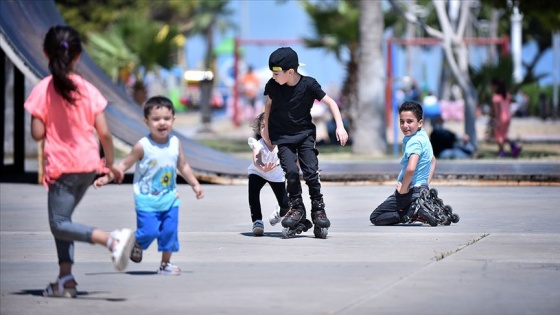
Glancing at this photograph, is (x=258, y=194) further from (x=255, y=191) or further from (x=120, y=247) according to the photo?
(x=120, y=247)

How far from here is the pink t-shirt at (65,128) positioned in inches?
328

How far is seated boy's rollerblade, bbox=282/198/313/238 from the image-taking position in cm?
1135

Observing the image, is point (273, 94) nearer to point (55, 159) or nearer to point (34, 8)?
point (55, 159)

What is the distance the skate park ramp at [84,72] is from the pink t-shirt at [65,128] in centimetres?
850

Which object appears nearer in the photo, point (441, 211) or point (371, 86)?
point (441, 211)

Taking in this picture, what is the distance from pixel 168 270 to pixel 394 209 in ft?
12.4

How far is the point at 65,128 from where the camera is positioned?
8352 millimetres

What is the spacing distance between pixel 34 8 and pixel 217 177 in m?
4.70

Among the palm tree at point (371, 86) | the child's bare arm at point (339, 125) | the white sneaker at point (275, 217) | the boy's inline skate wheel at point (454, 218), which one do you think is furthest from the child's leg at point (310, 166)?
the palm tree at point (371, 86)

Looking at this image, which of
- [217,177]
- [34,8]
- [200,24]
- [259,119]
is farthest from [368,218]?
[200,24]

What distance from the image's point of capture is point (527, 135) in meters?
38.9

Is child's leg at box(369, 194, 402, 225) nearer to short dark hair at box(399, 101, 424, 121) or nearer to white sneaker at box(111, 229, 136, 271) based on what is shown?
short dark hair at box(399, 101, 424, 121)

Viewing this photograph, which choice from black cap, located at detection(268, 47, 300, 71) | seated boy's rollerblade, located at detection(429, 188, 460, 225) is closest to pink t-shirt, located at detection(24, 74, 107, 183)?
black cap, located at detection(268, 47, 300, 71)

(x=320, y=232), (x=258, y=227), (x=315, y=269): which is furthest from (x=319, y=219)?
(x=315, y=269)
